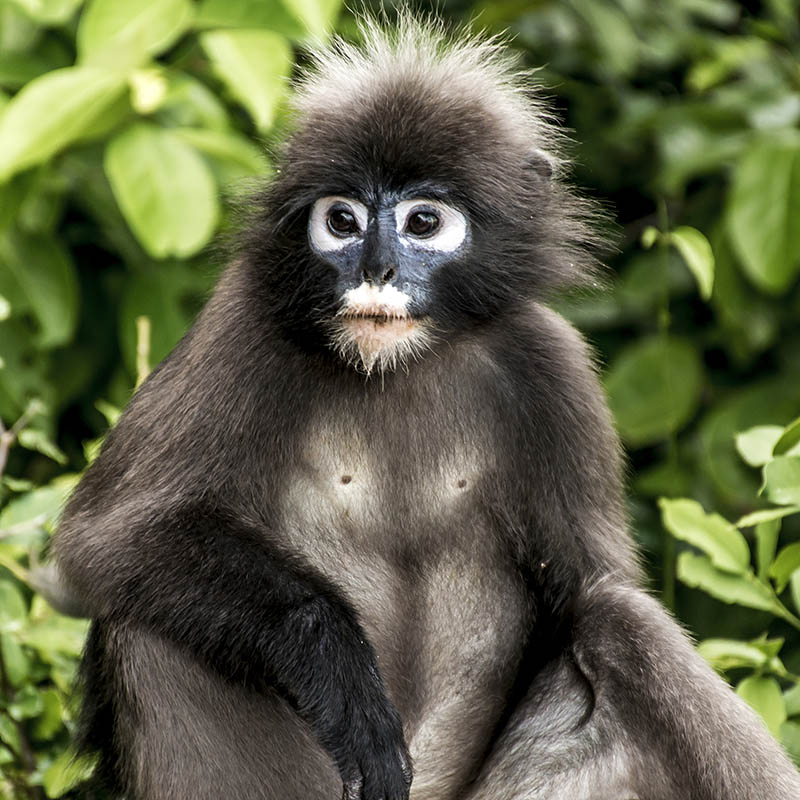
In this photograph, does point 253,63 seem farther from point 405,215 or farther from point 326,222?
point 405,215

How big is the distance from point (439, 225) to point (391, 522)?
A: 738mm

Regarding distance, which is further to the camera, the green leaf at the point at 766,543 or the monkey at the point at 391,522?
the green leaf at the point at 766,543

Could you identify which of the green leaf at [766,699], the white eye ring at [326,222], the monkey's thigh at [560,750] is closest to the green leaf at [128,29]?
the white eye ring at [326,222]

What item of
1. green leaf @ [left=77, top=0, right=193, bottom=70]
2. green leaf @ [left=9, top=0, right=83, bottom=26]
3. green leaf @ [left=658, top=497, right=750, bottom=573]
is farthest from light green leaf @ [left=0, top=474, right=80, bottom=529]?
green leaf @ [left=658, top=497, right=750, bottom=573]

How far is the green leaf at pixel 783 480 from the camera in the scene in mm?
3537

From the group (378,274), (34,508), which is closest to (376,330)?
(378,274)

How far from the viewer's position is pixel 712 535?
3.92 m

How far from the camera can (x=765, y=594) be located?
3.93m

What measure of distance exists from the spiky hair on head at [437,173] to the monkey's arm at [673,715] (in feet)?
2.79

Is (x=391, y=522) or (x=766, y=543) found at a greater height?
(x=391, y=522)

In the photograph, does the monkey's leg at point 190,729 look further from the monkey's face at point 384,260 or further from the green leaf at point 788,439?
the green leaf at point 788,439

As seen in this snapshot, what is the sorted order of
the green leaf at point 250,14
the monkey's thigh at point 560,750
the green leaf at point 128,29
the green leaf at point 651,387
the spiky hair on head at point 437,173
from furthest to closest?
the green leaf at point 651,387 < the green leaf at point 250,14 < the green leaf at point 128,29 < the spiky hair on head at point 437,173 < the monkey's thigh at point 560,750

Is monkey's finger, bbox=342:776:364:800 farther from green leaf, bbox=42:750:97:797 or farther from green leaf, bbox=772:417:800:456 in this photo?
green leaf, bbox=772:417:800:456

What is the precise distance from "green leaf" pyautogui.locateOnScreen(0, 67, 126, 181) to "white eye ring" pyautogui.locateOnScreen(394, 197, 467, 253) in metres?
0.93
